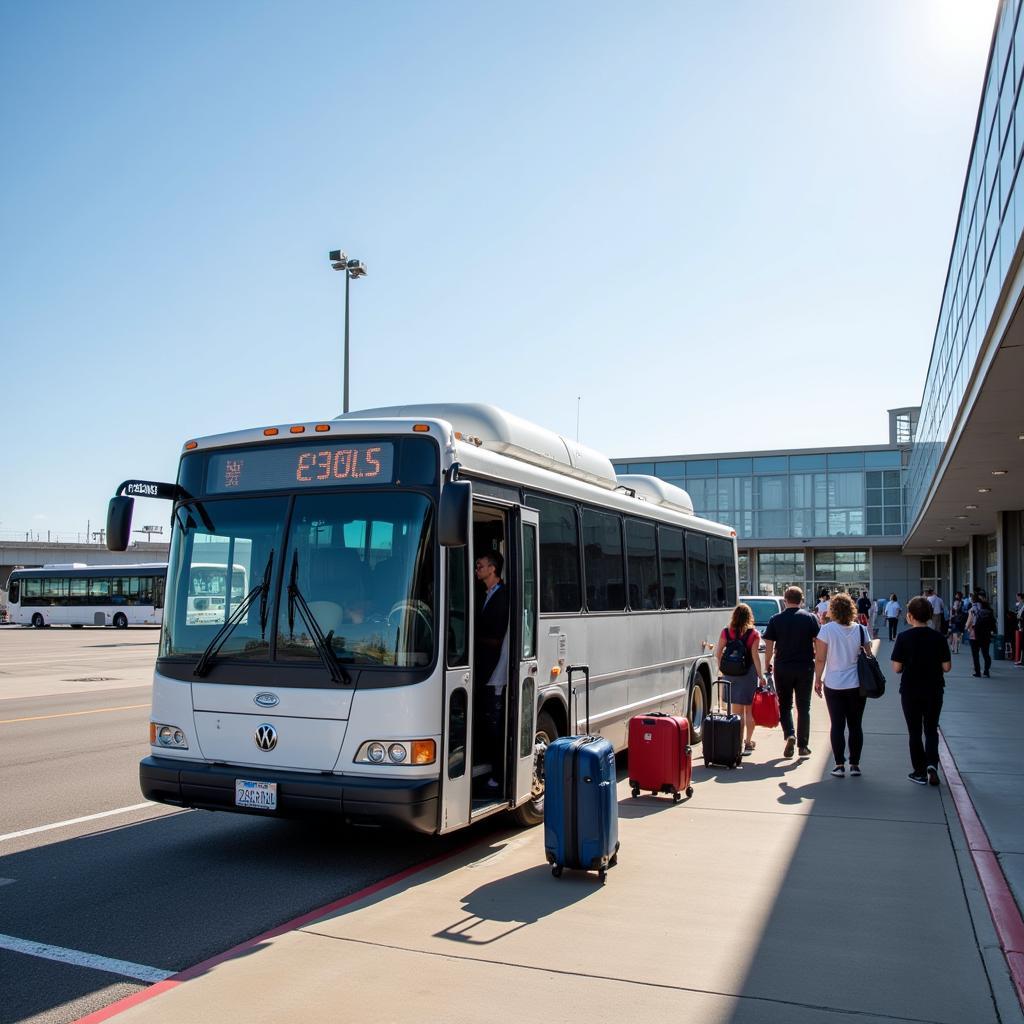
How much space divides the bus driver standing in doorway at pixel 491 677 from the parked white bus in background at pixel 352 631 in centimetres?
3

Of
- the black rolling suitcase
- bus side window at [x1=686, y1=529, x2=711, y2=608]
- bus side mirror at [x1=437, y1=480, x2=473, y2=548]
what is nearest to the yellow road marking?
bus side window at [x1=686, y1=529, x2=711, y2=608]

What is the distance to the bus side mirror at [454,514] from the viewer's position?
6.28 metres

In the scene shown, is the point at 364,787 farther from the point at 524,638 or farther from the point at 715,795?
the point at 715,795

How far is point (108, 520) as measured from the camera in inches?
291

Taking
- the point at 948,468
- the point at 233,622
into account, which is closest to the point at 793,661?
the point at 233,622

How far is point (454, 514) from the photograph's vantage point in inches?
248

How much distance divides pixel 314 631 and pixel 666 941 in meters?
2.93

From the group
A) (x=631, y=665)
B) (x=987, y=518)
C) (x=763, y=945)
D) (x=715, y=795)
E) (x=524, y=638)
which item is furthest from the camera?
(x=987, y=518)

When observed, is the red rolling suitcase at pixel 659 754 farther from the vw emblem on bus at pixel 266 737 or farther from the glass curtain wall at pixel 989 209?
the glass curtain wall at pixel 989 209

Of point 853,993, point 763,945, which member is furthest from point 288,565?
point 853,993

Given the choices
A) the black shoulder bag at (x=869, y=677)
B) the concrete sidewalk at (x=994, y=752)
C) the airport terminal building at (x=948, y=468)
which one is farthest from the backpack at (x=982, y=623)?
the black shoulder bag at (x=869, y=677)

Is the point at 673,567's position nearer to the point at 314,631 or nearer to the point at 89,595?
the point at 314,631

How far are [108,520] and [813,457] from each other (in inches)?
2233

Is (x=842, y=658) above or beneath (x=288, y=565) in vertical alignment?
beneath
